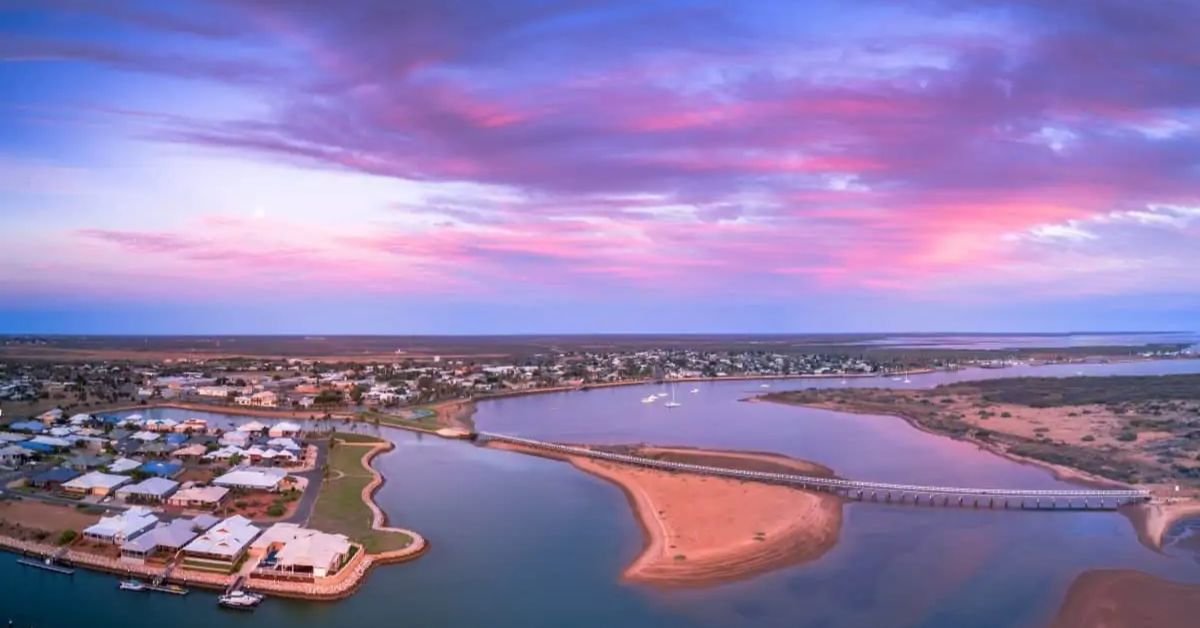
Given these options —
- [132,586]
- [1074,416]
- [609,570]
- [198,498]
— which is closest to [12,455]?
[198,498]

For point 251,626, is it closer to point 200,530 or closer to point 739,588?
point 200,530

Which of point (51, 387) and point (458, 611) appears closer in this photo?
point (458, 611)

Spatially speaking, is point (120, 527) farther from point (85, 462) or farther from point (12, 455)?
point (12, 455)

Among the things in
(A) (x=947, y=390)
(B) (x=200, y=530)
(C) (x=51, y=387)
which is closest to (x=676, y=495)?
(B) (x=200, y=530)

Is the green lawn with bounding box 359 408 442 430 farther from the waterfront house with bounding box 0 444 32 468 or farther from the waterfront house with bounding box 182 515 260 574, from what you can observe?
the waterfront house with bounding box 182 515 260 574

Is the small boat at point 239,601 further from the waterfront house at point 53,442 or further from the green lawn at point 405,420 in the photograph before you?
the green lawn at point 405,420
